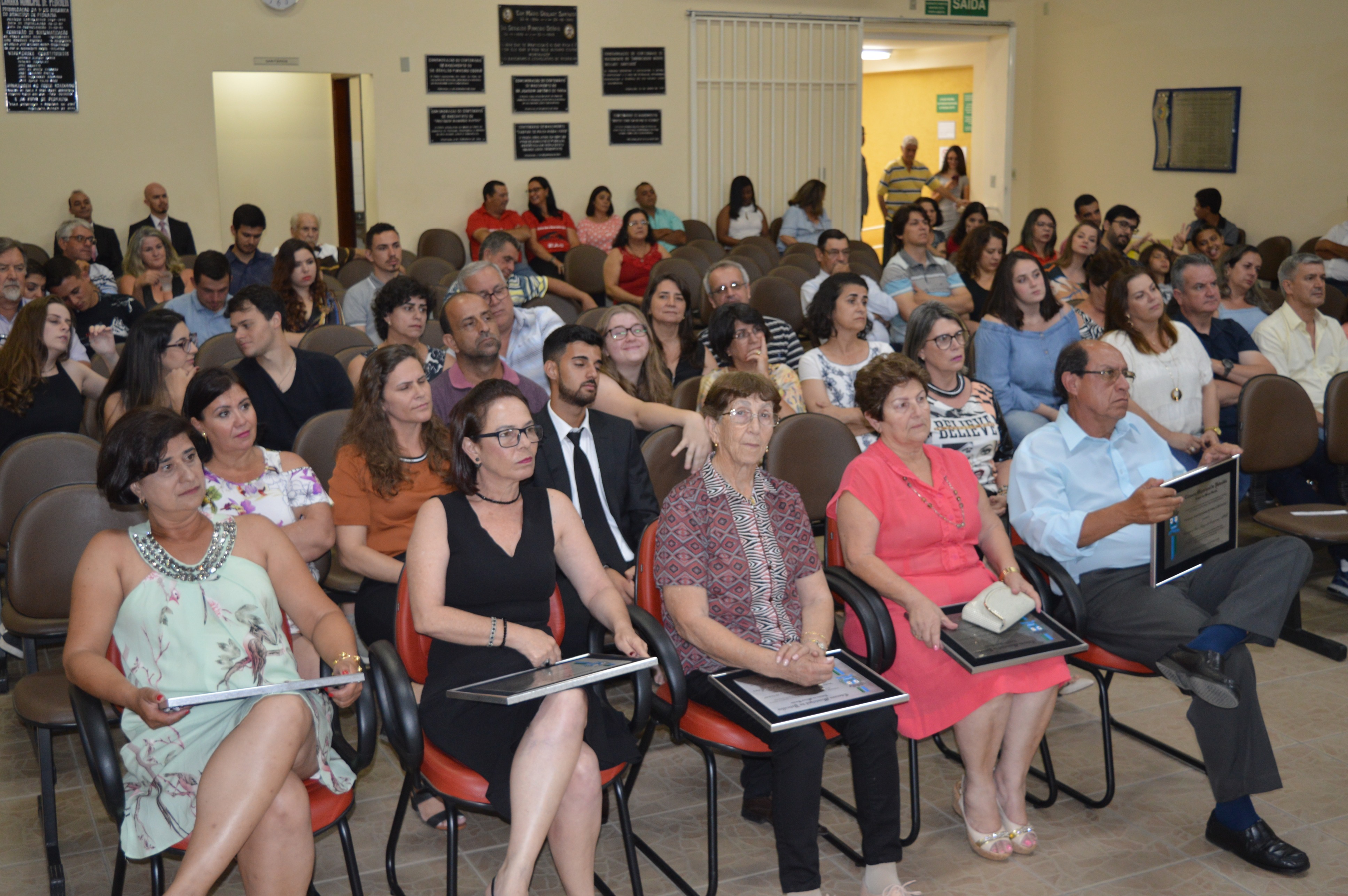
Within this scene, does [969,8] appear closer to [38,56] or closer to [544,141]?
[544,141]

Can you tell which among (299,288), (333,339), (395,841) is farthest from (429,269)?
(395,841)

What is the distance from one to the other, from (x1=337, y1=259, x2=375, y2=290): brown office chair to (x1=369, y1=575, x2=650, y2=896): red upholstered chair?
18.0 ft

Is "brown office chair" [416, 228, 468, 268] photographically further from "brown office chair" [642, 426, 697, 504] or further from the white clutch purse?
the white clutch purse

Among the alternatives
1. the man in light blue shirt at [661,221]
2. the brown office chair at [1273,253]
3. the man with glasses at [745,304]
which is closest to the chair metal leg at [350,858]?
the man with glasses at [745,304]

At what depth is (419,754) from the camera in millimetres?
2494

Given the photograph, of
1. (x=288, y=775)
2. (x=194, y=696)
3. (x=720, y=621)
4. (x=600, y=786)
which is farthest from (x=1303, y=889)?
(x=194, y=696)

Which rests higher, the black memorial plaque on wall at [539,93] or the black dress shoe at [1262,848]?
the black memorial plaque on wall at [539,93]

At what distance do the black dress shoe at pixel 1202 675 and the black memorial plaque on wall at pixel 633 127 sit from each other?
8777mm

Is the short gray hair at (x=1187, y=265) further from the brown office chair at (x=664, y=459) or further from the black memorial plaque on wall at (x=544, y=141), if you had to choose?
the black memorial plaque on wall at (x=544, y=141)

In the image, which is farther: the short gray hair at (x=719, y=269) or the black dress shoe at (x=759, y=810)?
the short gray hair at (x=719, y=269)

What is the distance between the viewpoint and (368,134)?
33.5 ft

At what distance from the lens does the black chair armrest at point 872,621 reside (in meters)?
2.97

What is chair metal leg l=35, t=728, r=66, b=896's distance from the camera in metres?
2.84

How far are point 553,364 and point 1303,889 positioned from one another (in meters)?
2.51
